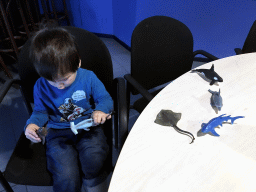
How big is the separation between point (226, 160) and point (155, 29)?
2.42 feet

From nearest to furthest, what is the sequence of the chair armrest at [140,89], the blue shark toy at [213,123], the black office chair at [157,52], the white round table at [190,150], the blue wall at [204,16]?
the white round table at [190,150], the blue shark toy at [213,123], the chair armrest at [140,89], the black office chair at [157,52], the blue wall at [204,16]

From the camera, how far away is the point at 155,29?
3.18 ft

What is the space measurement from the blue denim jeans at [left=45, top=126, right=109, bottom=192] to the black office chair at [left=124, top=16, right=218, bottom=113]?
0.33 metres

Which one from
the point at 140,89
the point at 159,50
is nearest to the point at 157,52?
the point at 159,50

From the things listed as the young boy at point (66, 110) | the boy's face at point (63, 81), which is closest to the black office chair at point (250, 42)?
the young boy at point (66, 110)

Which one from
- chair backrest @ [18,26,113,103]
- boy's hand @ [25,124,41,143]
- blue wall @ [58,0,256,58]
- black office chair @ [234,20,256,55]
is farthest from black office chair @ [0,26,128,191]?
blue wall @ [58,0,256,58]

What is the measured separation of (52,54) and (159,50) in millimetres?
608

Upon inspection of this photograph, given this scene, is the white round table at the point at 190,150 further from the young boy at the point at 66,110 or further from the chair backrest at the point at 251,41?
the chair backrest at the point at 251,41

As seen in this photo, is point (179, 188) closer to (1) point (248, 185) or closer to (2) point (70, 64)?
(1) point (248, 185)

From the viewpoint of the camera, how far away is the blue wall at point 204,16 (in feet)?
6.43

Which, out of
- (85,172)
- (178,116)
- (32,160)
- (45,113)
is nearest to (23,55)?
(45,113)

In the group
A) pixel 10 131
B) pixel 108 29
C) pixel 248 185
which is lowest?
pixel 10 131

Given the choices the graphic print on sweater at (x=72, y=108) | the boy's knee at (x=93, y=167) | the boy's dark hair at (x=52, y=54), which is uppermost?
the boy's dark hair at (x=52, y=54)

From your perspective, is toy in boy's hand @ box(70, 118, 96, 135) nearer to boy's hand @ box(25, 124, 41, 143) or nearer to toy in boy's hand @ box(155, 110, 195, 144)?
boy's hand @ box(25, 124, 41, 143)
